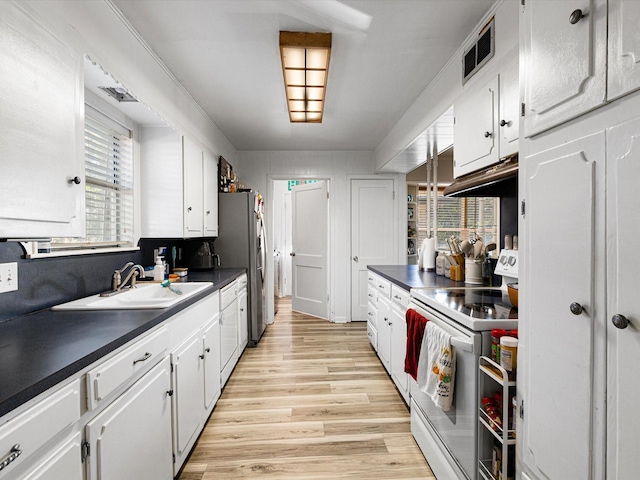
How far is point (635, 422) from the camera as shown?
729mm

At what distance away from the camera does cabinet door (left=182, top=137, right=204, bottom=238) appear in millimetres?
2615

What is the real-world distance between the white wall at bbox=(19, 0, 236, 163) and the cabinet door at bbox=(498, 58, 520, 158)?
195cm

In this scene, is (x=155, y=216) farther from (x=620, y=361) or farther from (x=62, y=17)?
(x=620, y=361)

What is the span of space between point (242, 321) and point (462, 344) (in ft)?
8.18

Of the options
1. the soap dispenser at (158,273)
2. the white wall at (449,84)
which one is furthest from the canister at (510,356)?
the soap dispenser at (158,273)

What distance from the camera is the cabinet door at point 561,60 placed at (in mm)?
830

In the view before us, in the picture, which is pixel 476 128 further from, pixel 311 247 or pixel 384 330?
pixel 311 247

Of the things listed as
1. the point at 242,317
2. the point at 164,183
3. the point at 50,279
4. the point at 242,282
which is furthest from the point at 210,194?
the point at 50,279

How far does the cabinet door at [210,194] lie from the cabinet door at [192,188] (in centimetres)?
12


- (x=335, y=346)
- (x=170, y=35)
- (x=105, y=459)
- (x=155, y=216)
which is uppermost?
(x=170, y=35)

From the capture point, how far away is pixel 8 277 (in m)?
1.33

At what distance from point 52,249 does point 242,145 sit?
10.1 ft

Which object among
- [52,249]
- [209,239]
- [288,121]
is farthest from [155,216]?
[288,121]

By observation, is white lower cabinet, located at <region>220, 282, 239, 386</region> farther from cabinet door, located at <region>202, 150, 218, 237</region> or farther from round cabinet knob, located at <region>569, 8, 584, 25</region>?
round cabinet knob, located at <region>569, 8, 584, 25</region>
